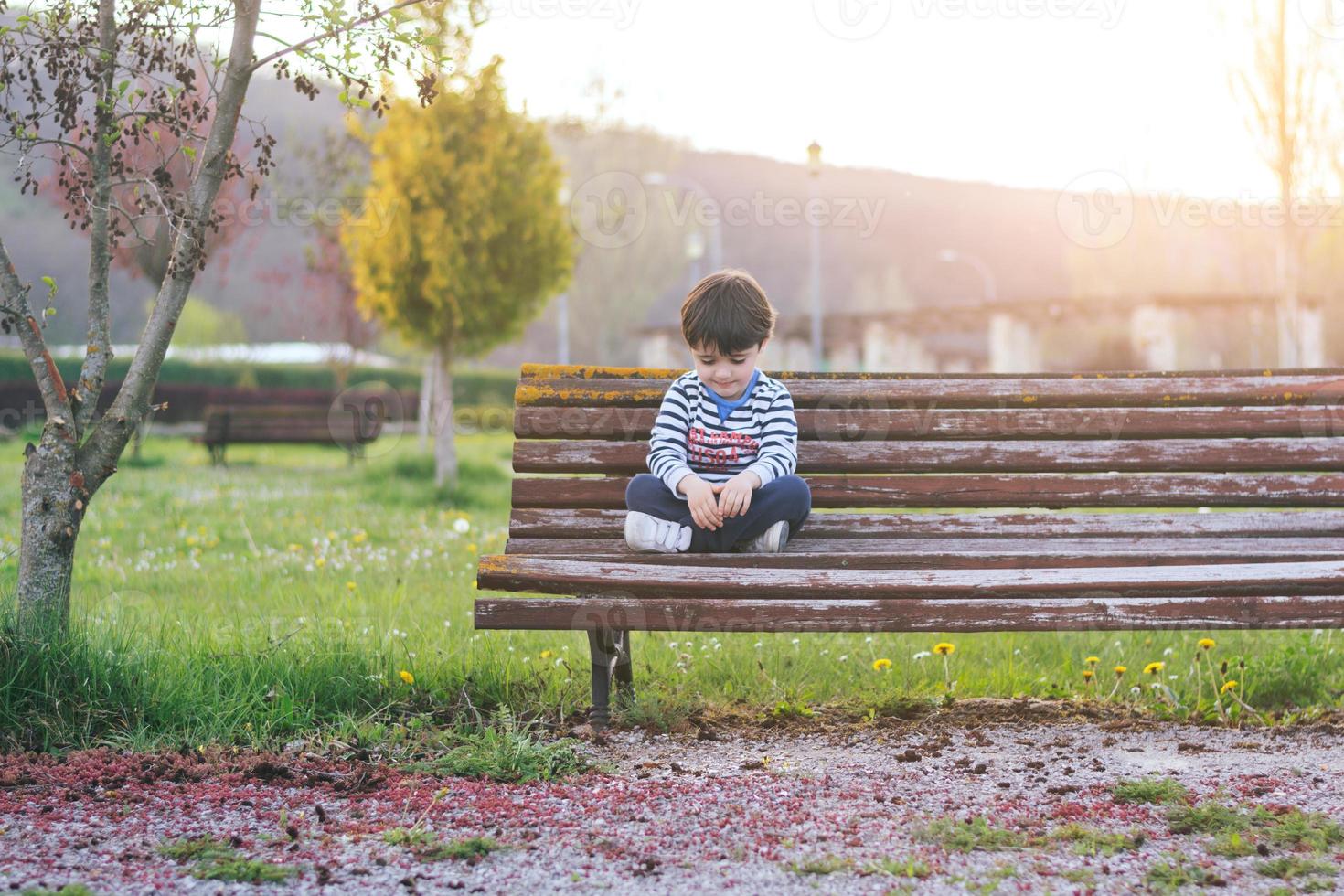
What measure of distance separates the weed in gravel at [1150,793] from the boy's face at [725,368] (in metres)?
1.55

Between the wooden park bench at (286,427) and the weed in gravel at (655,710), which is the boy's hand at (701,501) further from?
the wooden park bench at (286,427)

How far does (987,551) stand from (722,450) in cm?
86

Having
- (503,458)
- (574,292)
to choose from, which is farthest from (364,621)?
(574,292)

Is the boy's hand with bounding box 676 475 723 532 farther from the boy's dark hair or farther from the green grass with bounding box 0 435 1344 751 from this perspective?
the green grass with bounding box 0 435 1344 751

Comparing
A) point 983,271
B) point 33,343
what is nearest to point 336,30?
point 33,343

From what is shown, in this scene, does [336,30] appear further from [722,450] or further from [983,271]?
[983,271]

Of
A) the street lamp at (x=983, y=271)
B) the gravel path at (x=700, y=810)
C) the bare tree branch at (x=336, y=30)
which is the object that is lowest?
the gravel path at (x=700, y=810)

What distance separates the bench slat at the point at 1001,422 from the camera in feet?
12.5

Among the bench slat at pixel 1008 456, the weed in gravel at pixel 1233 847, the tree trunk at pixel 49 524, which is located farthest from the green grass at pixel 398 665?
the weed in gravel at pixel 1233 847

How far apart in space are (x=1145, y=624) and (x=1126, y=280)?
4082cm

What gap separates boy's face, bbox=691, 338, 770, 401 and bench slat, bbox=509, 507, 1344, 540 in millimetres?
501

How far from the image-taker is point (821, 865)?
2.32 m

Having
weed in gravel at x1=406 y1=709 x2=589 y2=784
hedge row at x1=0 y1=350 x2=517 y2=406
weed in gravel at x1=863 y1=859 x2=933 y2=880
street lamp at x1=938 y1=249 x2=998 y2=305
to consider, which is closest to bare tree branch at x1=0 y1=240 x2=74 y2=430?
weed in gravel at x1=406 y1=709 x2=589 y2=784

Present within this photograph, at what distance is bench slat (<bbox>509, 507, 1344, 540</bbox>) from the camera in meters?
3.69
